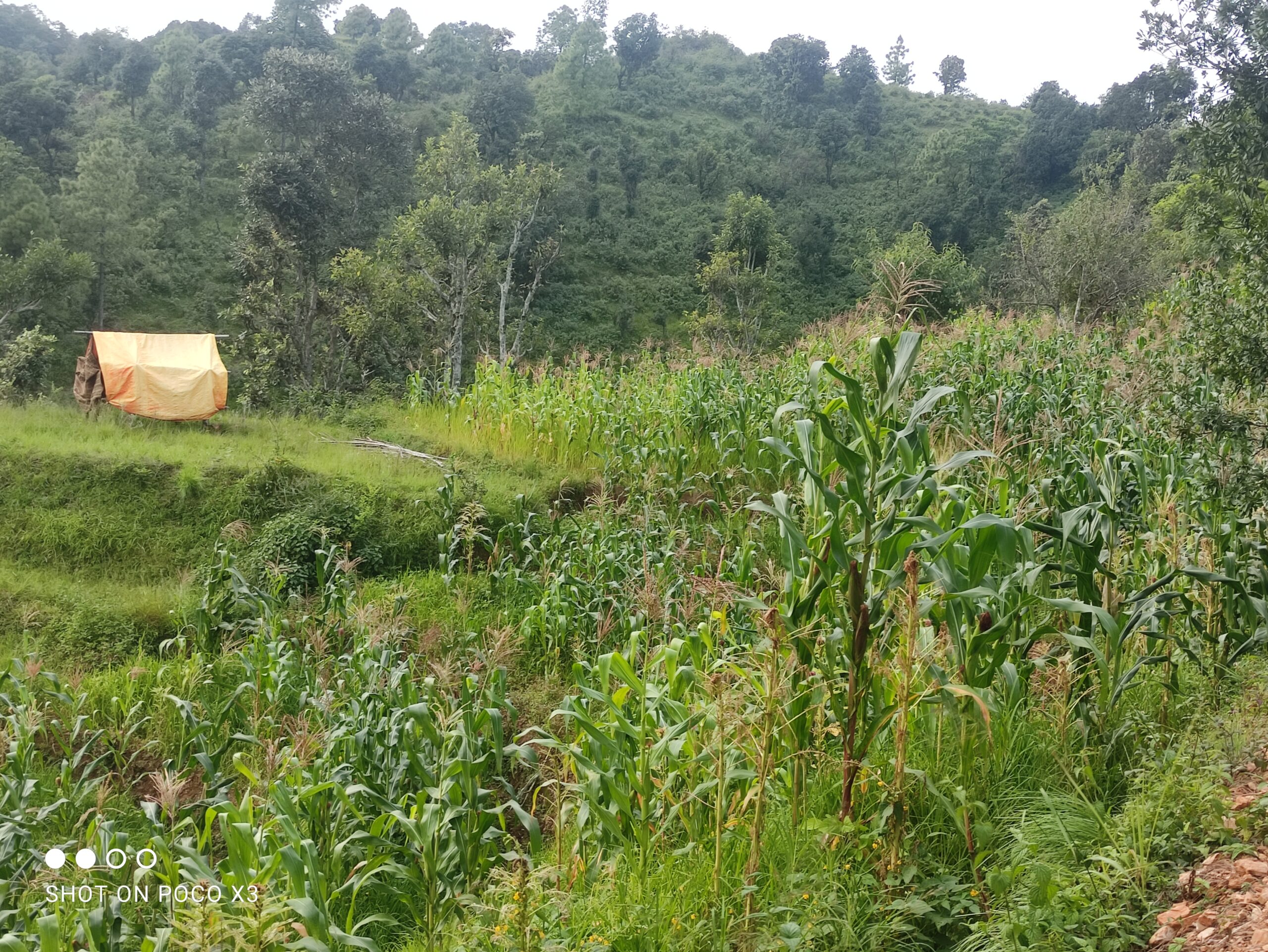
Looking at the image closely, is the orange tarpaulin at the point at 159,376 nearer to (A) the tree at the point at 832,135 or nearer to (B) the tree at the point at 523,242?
(B) the tree at the point at 523,242

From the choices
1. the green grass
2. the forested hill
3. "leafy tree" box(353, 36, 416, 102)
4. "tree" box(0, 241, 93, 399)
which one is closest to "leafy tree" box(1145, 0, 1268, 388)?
the forested hill

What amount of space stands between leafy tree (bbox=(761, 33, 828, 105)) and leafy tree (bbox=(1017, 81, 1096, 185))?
14.5m

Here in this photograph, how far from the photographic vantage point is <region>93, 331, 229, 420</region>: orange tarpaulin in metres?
12.1

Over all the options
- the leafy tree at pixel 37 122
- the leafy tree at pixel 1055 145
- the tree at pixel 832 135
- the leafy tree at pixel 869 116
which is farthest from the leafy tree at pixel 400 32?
the leafy tree at pixel 1055 145

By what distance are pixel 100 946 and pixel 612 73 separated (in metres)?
51.9

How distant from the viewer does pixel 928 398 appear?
2961mm

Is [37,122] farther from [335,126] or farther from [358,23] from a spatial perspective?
[358,23]

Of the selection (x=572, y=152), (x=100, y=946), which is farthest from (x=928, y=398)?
(x=572, y=152)

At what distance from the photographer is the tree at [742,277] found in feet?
85.7

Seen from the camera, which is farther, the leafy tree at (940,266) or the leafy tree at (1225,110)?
the leafy tree at (940,266)

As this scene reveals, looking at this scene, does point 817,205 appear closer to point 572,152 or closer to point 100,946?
point 572,152

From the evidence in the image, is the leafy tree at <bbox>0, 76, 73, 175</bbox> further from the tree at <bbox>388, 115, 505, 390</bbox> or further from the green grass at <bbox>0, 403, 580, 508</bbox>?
the green grass at <bbox>0, 403, 580, 508</bbox>

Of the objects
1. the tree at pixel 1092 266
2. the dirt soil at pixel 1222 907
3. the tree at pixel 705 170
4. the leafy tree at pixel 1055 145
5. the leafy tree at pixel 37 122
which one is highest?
the leafy tree at pixel 1055 145

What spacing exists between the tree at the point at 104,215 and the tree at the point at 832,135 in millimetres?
33159
